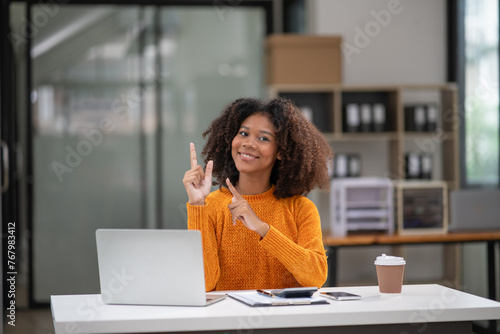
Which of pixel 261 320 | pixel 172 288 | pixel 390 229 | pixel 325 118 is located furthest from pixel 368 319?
pixel 325 118

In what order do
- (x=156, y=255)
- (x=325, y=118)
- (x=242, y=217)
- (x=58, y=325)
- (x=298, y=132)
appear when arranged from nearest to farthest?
1. (x=58, y=325)
2. (x=156, y=255)
3. (x=242, y=217)
4. (x=298, y=132)
5. (x=325, y=118)

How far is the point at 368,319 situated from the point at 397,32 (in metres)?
3.97

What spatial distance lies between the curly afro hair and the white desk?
1.98 feet

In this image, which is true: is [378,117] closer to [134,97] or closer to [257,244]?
[134,97]

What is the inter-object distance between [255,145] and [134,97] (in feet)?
10.7

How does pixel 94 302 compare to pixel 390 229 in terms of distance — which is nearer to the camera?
pixel 94 302

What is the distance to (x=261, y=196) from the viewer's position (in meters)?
2.42

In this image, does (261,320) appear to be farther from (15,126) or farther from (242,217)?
(15,126)

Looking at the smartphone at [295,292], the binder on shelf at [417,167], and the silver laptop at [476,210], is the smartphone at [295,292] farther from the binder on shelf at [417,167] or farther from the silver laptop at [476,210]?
the binder on shelf at [417,167]

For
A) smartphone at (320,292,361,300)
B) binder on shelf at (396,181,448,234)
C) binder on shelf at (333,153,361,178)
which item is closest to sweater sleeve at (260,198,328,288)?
smartphone at (320,292,361,300)

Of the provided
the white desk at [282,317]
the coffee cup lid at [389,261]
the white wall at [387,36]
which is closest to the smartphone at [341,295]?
the white desk at [282,317]

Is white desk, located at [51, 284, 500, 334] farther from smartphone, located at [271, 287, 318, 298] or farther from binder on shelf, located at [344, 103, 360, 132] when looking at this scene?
binder on shelf, located at [344, 103, 360, 132]

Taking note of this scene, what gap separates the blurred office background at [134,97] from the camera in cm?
530

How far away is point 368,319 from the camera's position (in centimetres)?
174
